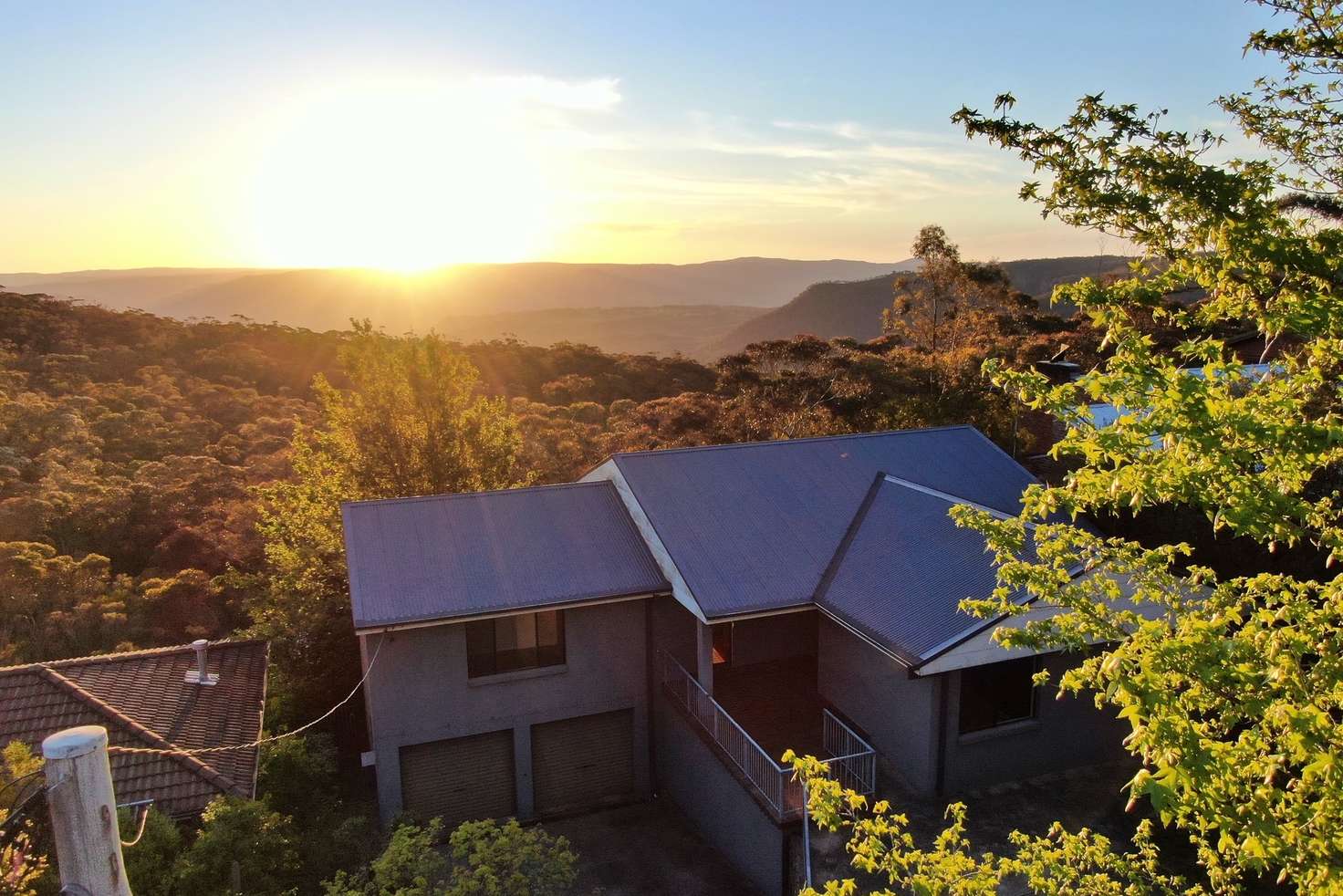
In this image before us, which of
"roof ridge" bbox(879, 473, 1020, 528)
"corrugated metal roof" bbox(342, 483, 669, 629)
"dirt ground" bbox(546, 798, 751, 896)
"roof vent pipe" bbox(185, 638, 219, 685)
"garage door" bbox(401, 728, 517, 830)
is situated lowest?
"dirt ground" bbox(546, 798, 751, 896)

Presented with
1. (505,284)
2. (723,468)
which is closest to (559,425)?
(723,468)

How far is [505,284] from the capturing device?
538 ft

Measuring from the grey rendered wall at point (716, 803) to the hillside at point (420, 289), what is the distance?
100151 millimetres

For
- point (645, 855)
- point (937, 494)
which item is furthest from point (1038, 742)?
point (645, 855)

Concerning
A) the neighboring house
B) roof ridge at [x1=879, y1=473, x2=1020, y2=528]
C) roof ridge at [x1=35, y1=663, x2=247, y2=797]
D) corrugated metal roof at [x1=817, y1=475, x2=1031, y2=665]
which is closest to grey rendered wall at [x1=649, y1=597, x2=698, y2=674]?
corrugated metal roof at [x1=817, y1=475, x2=1031, y2=665]

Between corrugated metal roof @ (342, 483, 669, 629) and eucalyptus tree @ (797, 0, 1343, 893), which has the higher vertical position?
eucalyptus tree @ (797, 0, 1343, 893)

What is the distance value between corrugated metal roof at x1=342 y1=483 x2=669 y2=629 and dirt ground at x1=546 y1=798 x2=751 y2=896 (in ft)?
14.7

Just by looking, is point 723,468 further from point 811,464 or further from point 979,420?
point 979,420

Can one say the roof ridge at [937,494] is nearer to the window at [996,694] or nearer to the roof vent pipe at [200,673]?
the window at [996,694]

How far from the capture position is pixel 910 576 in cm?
1445

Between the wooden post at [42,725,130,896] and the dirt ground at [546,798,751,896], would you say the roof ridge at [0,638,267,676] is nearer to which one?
the dirt ground at [546,798,751,896]

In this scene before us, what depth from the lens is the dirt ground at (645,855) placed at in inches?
544

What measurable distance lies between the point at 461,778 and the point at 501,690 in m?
1.99

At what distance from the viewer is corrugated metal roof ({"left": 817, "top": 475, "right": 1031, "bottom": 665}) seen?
42.4 ft
